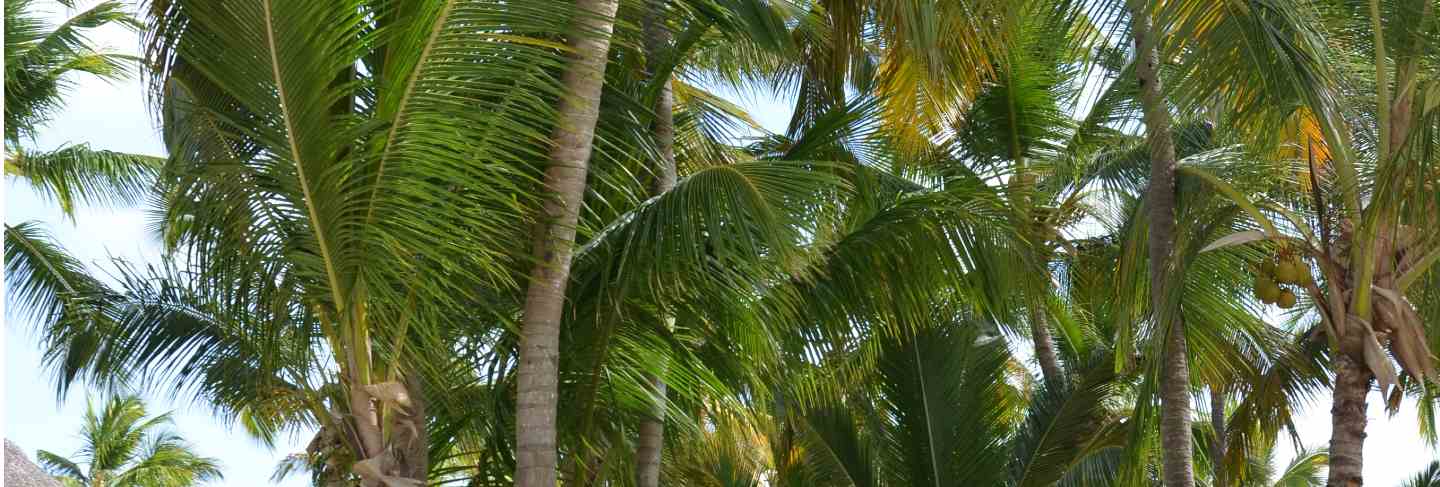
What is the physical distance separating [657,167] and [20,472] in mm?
4039

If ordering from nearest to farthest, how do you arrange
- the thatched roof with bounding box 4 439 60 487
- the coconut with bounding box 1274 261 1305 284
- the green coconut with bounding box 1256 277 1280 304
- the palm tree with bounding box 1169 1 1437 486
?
the thatched roof with bounding box 4 439 60 487
the palm tree with bounding box 1169 1 1437 486
the coconut with bounding box 1274 261 1305 284
the green coconut with bounding box 1256 277 1280 304

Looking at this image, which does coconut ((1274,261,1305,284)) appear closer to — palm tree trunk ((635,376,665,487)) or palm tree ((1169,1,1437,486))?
palm tree ((1169,1,1437,486))

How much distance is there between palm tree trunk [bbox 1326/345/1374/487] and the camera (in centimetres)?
651

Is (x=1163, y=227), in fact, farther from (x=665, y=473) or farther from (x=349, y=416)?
(x=349, y=416)

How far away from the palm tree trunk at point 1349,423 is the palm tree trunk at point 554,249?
3487 mm

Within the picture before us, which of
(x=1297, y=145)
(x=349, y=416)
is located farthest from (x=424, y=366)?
(x=1297, y=145)

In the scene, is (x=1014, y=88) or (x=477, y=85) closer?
(x=477, y=85)

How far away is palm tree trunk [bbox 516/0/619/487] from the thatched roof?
190cm

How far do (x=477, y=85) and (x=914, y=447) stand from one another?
564 centimetres

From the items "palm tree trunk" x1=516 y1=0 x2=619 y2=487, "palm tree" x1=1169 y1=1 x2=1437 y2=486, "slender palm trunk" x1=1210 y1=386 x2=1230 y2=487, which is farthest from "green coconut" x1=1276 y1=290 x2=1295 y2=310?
"slender palm trunk" x1=1210 y1=386 x2=1230 y2=487

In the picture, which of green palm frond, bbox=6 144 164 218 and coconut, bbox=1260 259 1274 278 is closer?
coconut, bbox=1260 259 1274 278

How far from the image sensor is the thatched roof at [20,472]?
4.36 meters

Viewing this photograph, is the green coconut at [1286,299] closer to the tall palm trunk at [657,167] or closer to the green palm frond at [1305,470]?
the tall palm trunk at [657,167]

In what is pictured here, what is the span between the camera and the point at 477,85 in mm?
5711
